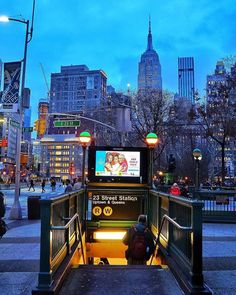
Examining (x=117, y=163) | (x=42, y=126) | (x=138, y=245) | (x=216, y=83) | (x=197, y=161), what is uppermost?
(x=216, y=83)

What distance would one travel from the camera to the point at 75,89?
69.4 metres

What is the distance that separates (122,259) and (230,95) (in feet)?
72.0

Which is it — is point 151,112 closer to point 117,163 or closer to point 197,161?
point 197,161

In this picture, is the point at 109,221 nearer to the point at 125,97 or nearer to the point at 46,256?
the point at 46,256

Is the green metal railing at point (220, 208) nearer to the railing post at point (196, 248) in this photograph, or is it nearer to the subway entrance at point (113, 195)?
the subway entrance at point (113, 195)

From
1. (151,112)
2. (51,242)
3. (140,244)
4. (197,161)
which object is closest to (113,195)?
(140,244)

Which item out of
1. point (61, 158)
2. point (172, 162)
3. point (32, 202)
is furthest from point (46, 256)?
point (61, 158)

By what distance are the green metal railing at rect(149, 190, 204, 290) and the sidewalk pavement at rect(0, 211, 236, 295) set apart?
64 centimetres

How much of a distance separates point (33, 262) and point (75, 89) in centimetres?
6304

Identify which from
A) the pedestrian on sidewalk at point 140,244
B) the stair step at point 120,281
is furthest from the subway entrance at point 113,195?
the stair step at point 120,281

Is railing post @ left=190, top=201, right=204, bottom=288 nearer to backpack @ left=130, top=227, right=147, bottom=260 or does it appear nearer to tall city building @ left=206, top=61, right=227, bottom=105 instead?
backpack @ left=130, top=227, right=147, bottom=260

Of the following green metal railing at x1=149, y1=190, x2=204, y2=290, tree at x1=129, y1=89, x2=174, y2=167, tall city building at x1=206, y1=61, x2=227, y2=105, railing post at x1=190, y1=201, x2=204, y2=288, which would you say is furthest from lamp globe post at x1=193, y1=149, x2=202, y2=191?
railing post at x1=190, y1=201, x2=204, y2=288

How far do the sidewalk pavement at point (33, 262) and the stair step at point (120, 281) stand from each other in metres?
0.65

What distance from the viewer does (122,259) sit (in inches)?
551
